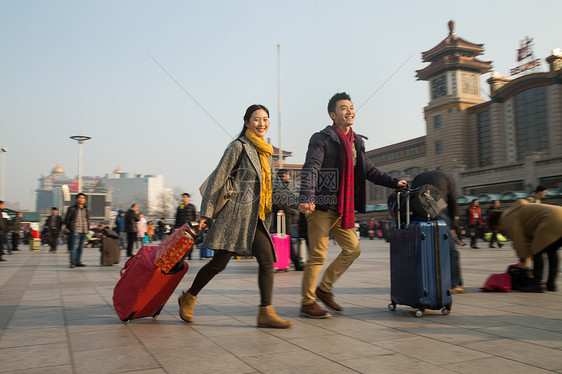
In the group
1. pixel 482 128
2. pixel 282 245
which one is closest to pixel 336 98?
pixel 282 245

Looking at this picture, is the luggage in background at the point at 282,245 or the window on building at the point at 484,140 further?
the window on building at the point at 484,140

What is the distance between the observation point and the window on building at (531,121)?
51.2 m

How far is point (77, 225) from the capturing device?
1079cm

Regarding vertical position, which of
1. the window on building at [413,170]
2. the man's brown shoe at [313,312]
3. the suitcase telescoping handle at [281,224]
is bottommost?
the man's brown shoe at [313,312]

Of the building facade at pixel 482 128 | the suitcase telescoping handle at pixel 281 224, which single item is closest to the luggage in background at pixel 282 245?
the suitcase telescoping handle at pixel 281 224

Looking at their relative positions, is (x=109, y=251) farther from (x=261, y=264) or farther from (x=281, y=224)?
(x=261, y=264)

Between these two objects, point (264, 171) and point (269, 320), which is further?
point (264, 171)

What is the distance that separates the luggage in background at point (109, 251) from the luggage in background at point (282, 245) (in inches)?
179

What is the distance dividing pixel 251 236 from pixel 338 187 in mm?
982

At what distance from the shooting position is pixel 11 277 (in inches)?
347

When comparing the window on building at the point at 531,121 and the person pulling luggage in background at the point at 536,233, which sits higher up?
the window on building at the point at 531,121

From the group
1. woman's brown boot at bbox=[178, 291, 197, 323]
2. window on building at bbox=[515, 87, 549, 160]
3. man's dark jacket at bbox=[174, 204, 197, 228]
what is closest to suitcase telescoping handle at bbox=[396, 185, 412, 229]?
woman's brown boot at bbox=[178, 291, 197, 323]

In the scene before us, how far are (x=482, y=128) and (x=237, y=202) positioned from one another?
208ft

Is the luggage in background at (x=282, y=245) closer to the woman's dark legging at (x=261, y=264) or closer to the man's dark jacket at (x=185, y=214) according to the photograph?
the man's dark jacket at (x=185, y=214)
